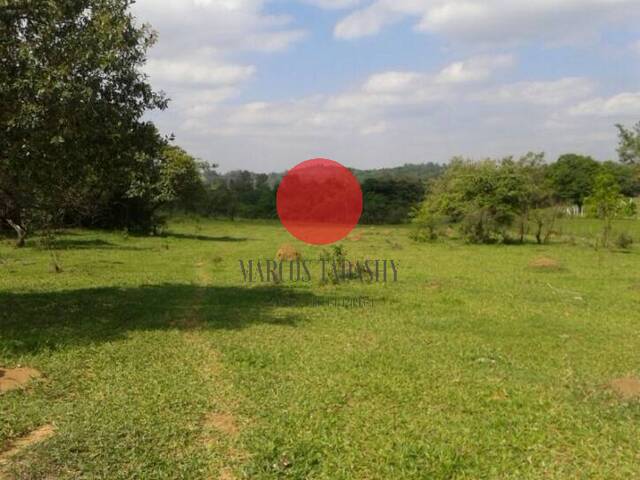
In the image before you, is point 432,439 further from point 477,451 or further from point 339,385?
point 339,385

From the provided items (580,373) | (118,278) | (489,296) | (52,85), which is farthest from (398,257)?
(52,85)

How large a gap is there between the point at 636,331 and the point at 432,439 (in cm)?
729

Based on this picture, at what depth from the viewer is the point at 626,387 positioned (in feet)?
23.6

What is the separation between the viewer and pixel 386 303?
13.7 meters

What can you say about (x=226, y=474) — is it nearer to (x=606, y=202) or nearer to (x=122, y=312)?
(x=122, y=312)

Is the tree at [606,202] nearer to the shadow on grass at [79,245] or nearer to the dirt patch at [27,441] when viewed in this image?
the shadow on grass at [79,245]

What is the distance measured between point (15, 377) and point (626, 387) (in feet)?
25.9

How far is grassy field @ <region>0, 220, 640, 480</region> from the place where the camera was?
5312mm

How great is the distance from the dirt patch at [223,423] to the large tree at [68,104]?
4934mm

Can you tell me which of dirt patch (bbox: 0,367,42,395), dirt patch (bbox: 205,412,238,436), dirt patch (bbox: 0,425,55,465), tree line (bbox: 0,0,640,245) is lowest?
dirt patch (bbox: 205,412,238,436)

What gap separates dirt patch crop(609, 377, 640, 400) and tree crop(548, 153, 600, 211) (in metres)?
65.0

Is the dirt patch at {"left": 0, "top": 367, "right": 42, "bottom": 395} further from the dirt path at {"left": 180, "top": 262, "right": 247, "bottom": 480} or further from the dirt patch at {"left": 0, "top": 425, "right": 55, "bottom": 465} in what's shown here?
the dirt path at {"left": 180, "top": 262, "right": 247, "bottom": 480}

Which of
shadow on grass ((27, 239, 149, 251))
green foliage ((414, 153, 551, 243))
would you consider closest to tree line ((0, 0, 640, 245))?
shadow on grass ((27, 239, 149, 251))

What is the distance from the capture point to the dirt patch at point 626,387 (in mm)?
6969
